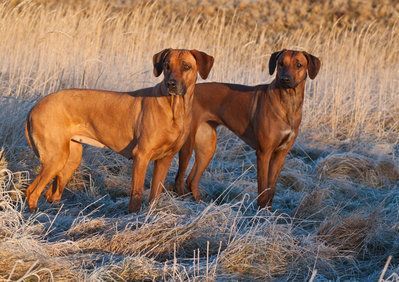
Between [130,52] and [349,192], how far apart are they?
459 centimetres

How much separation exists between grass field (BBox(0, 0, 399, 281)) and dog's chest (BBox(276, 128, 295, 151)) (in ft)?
1.66

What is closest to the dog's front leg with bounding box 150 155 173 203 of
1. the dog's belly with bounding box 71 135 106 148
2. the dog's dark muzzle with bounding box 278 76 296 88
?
the dog's belly with bounding box 71 135 106 148

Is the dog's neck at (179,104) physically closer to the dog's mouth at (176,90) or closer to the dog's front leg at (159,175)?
the dog's mouth at (176,90)

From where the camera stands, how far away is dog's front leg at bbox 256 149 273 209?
6.62 metres

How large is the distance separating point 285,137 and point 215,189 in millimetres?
1017

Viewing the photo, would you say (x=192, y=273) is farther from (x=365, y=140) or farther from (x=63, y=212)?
(x=365, y=140)

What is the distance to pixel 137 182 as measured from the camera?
6.06 metres

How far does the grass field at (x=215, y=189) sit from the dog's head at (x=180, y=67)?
34.7 inches

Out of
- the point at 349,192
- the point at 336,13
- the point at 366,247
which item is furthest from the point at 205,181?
the point at 336,13

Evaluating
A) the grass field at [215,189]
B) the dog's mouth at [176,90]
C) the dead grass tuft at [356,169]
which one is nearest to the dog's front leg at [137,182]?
the grass field at [215,189]

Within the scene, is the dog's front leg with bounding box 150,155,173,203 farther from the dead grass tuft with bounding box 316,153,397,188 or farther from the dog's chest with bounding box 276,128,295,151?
the dead grass tuft with bounding box 316,153,397,188

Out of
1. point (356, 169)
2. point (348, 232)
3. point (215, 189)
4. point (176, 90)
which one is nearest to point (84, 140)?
point (176, 90)

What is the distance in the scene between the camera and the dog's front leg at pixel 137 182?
6020 millimetres

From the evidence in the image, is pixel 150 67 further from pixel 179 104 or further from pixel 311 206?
pixel 311 206
